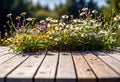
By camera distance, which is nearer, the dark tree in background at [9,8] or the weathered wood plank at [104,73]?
the weathered wood plank at [104,73]

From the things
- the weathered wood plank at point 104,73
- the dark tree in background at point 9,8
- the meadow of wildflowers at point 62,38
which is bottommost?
the weathered wood plank at point 104,73

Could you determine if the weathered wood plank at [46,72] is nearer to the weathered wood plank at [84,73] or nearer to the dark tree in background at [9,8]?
the weathered wood plank at [84,73]

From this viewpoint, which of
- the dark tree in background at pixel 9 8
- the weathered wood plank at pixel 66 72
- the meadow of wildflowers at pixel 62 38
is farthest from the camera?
the dark tree in background at pixel 9 8

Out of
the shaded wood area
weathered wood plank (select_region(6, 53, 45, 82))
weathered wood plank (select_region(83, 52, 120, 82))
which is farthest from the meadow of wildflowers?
weathered wood plank (select_region(83, 52, 120, 82))

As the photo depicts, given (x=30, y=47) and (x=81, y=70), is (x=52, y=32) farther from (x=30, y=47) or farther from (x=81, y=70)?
(x=81, y=70)

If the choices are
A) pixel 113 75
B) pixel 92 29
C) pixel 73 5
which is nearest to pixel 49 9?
pixel 73 5

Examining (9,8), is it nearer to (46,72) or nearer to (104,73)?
(46,72)

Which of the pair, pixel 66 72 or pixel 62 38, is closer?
pixel 66 72

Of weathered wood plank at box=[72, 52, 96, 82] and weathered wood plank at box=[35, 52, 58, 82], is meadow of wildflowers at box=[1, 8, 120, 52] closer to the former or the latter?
weathered wood plank at box=[35, 52, 58, 82]

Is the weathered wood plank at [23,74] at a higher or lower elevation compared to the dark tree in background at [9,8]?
lower

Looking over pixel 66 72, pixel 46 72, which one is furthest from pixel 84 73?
pixel 46 72

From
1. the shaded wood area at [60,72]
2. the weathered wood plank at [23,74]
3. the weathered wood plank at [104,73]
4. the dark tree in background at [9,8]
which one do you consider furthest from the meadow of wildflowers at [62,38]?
the dark tree in background at [9,8]
